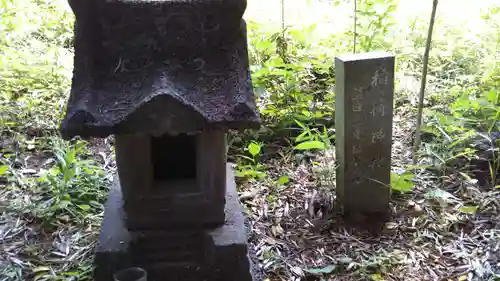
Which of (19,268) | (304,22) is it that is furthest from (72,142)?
(304,22)

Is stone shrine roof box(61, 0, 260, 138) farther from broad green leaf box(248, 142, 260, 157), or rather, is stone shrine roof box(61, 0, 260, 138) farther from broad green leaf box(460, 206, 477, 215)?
broad green leaf box(460, 206, 477, 215)

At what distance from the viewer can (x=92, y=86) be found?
228cm

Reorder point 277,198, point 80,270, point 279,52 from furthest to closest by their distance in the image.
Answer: point 279,52
point 277,198
point 80,270

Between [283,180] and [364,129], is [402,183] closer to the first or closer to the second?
[364,129]

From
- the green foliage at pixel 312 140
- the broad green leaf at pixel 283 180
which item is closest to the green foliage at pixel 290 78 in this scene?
the green foliage at pixel 312 140

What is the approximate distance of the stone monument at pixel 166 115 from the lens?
7.14 feet

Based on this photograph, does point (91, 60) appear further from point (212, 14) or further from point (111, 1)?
point (212, 14)

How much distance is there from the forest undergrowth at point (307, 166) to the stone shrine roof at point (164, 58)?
1.26m

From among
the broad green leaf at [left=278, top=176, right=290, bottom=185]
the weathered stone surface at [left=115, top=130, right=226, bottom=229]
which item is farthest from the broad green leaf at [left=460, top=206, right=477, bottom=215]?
the weathered stone surface at [left=115, top=130, right=226, bottom=229]

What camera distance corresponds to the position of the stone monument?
85.7 inches

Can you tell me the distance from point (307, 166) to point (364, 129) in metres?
0.96

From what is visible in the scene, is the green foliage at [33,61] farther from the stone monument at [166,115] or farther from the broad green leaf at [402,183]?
the broad green leaf at [402,183]

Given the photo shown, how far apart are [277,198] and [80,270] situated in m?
1.53

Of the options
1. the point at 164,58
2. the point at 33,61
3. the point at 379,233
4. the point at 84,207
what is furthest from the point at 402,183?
the point at 33,61
